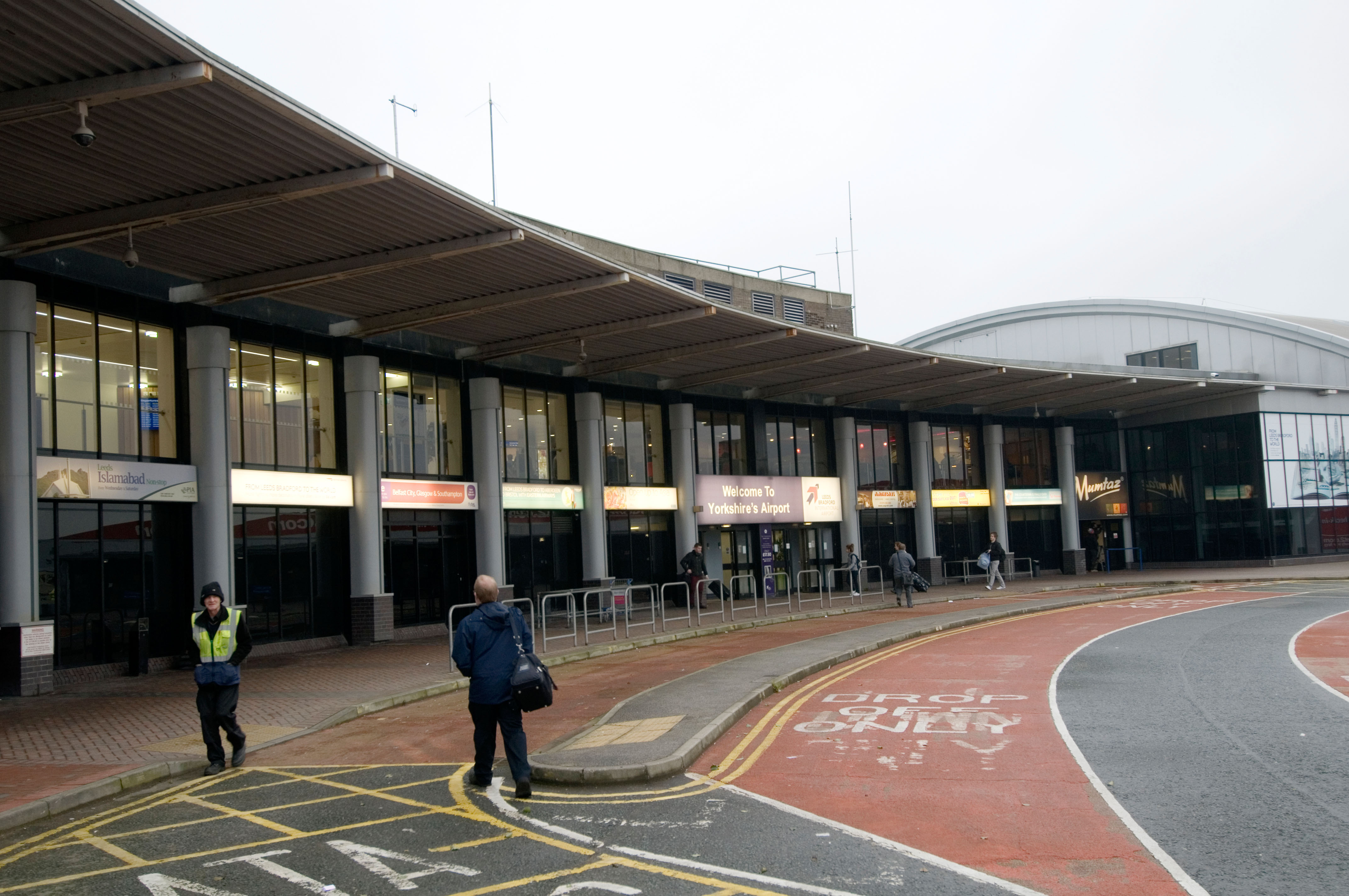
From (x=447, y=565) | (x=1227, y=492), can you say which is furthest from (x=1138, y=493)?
(x=447, y=565)

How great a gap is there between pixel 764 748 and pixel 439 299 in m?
15.1

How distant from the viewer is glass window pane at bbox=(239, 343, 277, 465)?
22.2 meters

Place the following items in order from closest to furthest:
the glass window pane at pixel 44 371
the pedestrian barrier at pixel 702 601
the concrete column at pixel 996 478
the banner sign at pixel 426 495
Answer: the glass window pane at pixel 44 371
the banner sign at pixel 426 495
the pedestrian barrier at pixel 702 601
the concrete column at pixel 996 478

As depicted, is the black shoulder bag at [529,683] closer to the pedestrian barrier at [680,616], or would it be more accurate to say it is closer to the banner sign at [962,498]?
the pedestrian barrier at [680,616]

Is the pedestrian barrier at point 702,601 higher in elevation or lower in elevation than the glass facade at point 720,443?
lower

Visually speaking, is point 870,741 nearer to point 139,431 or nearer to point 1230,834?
point 1230,834

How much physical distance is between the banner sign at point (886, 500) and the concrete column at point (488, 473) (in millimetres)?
16843

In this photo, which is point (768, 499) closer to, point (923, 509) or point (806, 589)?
point (806, 589)

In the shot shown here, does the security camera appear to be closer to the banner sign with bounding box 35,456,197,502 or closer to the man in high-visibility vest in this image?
the man in high-visibility vest

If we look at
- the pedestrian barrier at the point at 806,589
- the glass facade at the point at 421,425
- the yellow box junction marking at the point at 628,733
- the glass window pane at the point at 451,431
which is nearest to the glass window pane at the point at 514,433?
the glass window pane at the point at 451,431

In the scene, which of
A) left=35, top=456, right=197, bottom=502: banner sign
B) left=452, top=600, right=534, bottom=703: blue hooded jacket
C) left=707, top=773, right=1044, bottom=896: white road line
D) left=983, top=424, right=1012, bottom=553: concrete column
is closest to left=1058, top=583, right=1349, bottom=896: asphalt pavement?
left=707, top=773, right=1044, bottom=896: white road line

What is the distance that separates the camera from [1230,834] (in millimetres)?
7211

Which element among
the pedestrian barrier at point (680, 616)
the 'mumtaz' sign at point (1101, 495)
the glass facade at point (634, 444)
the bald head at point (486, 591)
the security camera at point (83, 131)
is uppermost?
the security camera at point (83, 131)

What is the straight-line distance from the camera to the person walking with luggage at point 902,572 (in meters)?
30.3
